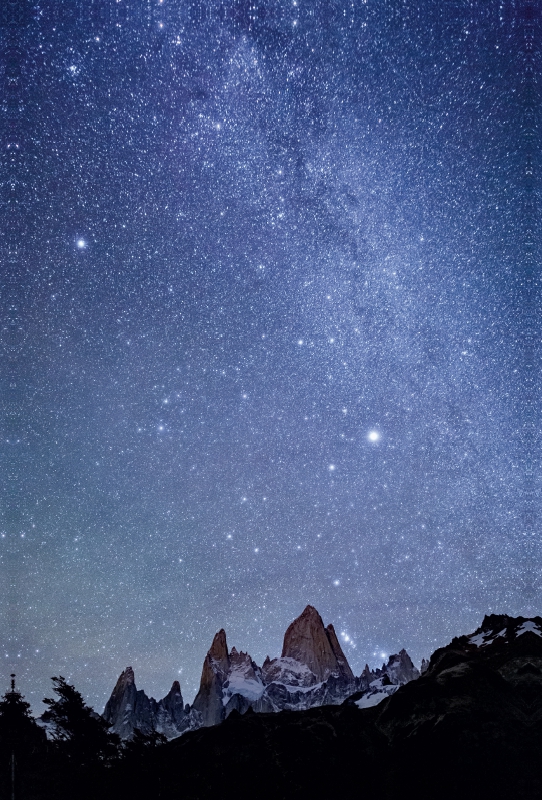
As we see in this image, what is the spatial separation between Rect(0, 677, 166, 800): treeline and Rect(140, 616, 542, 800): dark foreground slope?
1054mm

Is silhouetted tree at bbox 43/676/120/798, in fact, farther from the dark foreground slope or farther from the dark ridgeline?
the dark foreground slope

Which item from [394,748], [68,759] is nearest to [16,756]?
[68,759]

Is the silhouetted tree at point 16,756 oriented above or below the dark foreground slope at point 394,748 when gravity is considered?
above

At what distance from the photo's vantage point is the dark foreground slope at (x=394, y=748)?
122ft

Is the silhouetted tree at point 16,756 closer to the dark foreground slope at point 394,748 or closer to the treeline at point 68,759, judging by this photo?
the treeline at point 68,759

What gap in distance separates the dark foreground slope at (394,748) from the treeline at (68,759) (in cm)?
105

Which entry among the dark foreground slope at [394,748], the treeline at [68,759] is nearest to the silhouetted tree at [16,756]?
the treeline at [68,759]

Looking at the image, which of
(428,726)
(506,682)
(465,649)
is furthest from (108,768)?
(465,649)

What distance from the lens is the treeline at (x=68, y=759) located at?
1298 inches

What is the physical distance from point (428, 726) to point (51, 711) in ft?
90.0

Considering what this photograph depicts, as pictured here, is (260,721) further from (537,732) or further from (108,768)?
(537,732)

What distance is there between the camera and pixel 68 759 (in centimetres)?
3769

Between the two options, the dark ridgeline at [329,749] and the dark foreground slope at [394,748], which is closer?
the dark ridgeline at [329,749]

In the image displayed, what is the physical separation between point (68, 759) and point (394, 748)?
23647 mm
